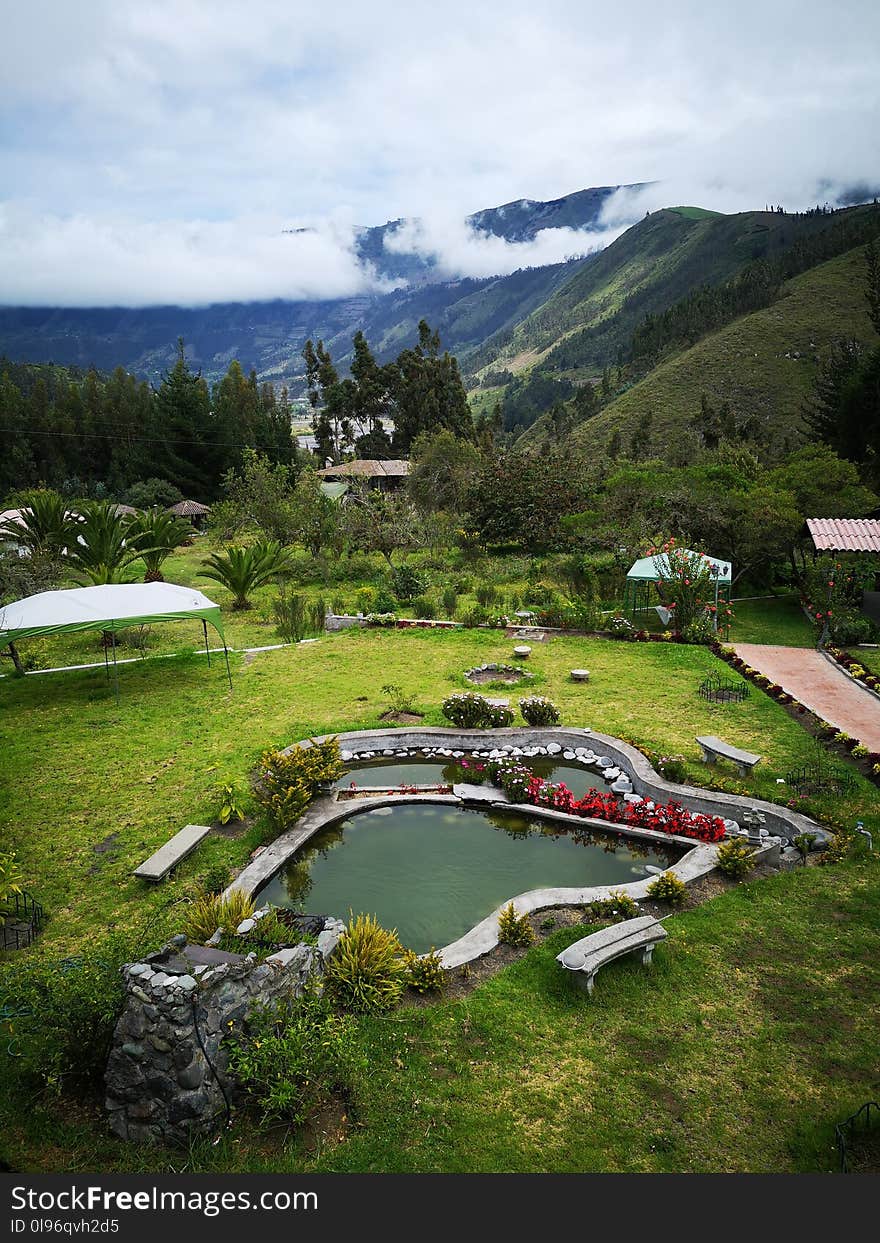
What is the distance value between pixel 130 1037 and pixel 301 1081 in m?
1.05

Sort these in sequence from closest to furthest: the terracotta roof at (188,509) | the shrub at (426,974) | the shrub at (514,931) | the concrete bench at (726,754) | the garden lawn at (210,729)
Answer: the shrub at (426,974) → the shrub at (514,931) → the garden lawn at (210,729) → the concrete bench at (726,754) → the terracotta roof at (188,509)

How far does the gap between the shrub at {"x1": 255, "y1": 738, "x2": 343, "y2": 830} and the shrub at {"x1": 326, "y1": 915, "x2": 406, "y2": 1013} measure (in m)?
2.35

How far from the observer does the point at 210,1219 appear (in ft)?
9.92

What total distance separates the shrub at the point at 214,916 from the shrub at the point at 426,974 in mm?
1438

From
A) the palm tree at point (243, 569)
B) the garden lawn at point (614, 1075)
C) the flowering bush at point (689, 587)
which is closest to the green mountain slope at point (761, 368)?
the flowering bush at point (689, 587)

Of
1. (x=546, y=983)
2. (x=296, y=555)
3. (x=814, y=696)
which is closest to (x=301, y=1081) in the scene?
(x=546, y=983)

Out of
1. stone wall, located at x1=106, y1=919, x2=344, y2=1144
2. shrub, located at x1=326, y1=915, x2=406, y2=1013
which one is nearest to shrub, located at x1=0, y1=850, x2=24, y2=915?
stone wall, located at x1=106, y1=919, x2=344, y2=1144

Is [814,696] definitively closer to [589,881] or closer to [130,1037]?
[589,881]

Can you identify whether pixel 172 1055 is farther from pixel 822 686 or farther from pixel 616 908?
pixel 822 686

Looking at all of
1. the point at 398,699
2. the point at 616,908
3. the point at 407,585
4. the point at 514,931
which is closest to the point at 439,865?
the point at 514,931

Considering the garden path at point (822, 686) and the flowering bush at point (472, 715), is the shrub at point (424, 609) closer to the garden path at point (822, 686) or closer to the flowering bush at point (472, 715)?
the flowering bush at point (472, 715)

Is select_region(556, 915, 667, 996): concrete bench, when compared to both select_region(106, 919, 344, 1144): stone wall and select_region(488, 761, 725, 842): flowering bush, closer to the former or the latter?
select_region(488, 761, 725, 842): flowering bush

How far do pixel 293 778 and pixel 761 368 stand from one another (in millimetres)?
57282

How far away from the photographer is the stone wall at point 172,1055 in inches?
154
